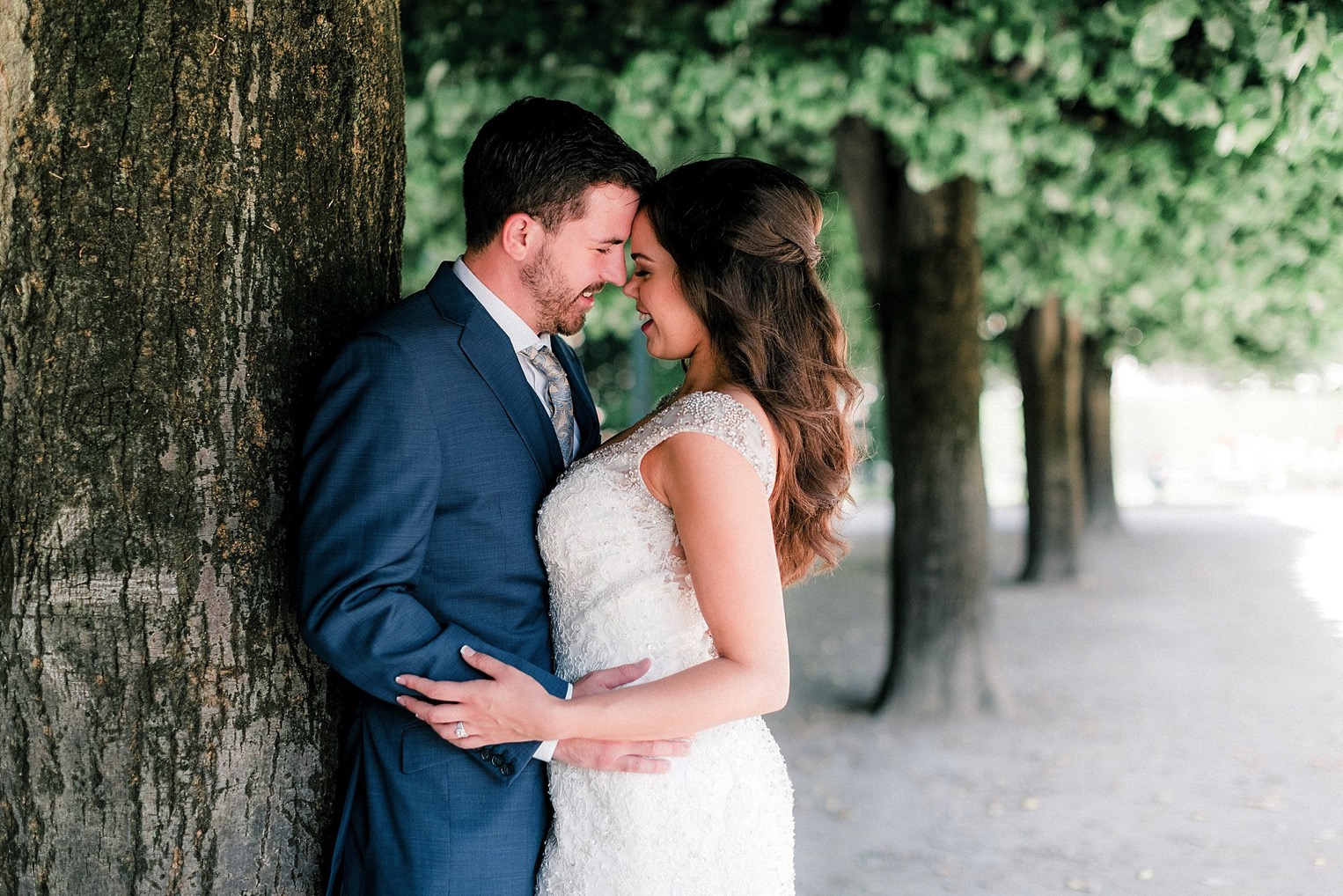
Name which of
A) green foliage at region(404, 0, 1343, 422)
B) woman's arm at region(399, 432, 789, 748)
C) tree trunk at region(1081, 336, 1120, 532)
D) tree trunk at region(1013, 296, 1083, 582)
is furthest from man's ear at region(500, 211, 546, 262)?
tree trunk at region(1081, 336, 1120, 532)

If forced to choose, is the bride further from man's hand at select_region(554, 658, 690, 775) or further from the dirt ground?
the dirt ground

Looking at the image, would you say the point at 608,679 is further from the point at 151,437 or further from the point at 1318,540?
the point at 1318,540

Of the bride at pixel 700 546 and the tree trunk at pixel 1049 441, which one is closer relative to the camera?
the bride at pixel 700 546

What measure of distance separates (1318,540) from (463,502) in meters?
22.9

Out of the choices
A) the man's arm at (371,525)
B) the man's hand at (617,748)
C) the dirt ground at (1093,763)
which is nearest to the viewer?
the man's arm at (371,525)

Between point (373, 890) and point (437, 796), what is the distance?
0.73 feet

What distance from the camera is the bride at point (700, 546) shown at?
2.39 m

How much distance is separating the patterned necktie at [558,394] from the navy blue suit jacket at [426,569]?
0.42ft

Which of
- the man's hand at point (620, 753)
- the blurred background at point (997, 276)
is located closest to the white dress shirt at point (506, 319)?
the man's hand at point (620, 753)

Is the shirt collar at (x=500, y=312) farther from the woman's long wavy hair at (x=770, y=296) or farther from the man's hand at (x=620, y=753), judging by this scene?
the man's hand at (x=620, y=753)

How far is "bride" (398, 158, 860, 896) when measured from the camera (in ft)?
7.85

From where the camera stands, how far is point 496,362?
2.46 meters

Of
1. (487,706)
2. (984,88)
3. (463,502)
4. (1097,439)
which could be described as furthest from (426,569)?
(1097,439)

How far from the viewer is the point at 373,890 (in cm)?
234
